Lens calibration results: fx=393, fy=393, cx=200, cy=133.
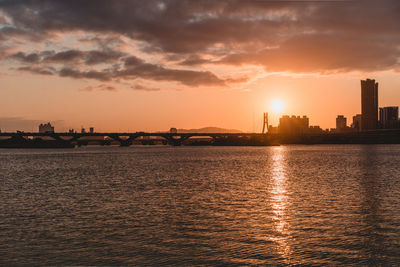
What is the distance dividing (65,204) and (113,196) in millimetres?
5927

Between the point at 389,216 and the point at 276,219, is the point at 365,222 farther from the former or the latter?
the point at 276,219

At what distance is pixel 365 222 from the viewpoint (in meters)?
26.0

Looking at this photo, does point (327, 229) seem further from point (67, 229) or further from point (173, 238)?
point (67, 229)

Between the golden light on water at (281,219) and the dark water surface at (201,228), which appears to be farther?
the golden light on water at (281,219)

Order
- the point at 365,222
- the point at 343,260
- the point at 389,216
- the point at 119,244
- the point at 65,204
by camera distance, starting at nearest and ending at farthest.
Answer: the point at 343,260 < the point at 119,244 < the point at 365,222 < the point at 389,216 < the point at 65,204

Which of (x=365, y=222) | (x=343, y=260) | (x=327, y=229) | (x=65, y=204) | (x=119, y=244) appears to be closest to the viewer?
(x=343, y=260)

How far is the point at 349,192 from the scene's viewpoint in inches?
1640

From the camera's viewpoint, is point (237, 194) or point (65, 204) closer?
point (65, 204)

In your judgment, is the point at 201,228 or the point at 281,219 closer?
the point at 201,228

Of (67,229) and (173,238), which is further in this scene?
(67,229)

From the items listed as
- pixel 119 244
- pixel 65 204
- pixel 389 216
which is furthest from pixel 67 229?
pixel 389 216

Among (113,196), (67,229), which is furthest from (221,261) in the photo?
(113,196)

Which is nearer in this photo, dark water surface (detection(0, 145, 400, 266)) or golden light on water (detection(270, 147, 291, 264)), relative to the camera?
dark water surface (detection(0, 145, 400, 266))

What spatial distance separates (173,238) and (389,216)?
16046 millimetres
